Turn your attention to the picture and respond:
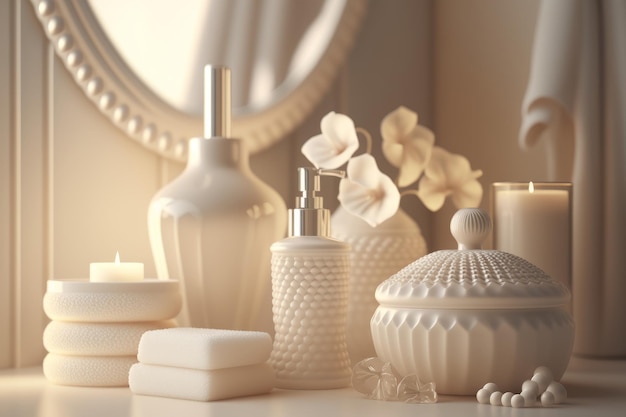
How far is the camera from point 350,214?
3.12 ft

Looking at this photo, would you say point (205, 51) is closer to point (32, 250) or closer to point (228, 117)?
point (228, 117)

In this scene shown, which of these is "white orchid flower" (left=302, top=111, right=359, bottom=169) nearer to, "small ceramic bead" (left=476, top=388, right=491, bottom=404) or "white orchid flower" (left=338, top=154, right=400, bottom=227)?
"white orchid flower" (left=338, top=154, right=400, bottom=227)

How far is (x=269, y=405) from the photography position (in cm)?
68

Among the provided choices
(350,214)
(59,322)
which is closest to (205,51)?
(350,214)

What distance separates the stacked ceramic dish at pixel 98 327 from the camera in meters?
0.75

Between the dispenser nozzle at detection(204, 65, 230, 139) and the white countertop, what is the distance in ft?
0.88

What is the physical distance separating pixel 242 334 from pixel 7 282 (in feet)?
0.90

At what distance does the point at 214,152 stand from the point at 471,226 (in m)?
0.26

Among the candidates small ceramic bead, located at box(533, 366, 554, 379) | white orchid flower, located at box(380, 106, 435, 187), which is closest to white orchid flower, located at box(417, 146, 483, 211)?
white orchid flower, located at box(380, 106, 435, 187)

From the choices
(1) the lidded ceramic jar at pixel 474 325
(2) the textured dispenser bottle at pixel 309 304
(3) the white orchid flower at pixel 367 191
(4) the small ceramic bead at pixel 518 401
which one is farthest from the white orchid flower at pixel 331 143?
(4) the small ceramic bead at pixel 518 401

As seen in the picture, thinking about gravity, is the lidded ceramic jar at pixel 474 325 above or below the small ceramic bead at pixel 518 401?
above

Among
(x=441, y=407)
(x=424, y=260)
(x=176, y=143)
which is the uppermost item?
(x=176, y=143)

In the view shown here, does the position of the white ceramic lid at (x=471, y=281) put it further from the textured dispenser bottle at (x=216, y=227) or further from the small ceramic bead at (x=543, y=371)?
the textured dispenser bottle at (x=216, y=227)

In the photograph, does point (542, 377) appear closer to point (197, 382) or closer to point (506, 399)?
point (506, 399)
